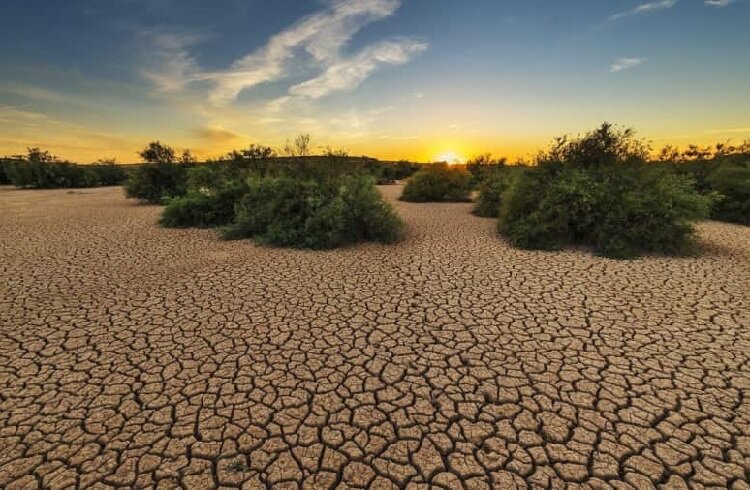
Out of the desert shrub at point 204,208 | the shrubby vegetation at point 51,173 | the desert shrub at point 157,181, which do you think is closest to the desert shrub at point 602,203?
the desert shrub at point 204,208

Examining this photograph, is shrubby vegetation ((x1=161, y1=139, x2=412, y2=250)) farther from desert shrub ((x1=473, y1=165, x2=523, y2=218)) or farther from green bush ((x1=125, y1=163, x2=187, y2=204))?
green bush ((x1=125, y1=163, x2=187, y2=204))

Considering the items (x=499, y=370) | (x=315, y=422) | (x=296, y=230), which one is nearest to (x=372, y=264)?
(x=296, y=230)

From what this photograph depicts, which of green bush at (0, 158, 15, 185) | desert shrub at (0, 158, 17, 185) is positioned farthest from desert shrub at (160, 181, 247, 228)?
green bush at (0, 158, 15, 185)

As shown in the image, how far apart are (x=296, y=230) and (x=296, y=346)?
490 centimetres

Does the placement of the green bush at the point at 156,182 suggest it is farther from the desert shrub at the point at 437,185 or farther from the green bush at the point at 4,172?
the green bush at the point at 4,172

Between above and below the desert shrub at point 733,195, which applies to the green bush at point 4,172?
above

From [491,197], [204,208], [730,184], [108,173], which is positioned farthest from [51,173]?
[730,184]

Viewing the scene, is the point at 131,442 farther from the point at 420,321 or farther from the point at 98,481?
the point at 420,321

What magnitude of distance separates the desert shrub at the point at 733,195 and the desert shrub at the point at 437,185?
9618 mm

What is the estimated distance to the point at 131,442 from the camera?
2463mm

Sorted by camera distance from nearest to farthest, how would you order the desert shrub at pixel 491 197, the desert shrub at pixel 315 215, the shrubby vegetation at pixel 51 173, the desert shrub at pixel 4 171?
the desert shrub at pixel 315 215
the desert shrub at pixel 491 197
the shrubby vegetation at pixel 51 173
the desert shrub at pixel 4 171

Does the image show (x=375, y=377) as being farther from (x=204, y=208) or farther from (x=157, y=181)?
(x=157, y=181)

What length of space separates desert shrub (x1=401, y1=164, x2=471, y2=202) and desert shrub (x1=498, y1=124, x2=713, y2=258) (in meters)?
7.93

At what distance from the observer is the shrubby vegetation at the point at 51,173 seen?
24453 millimetres
